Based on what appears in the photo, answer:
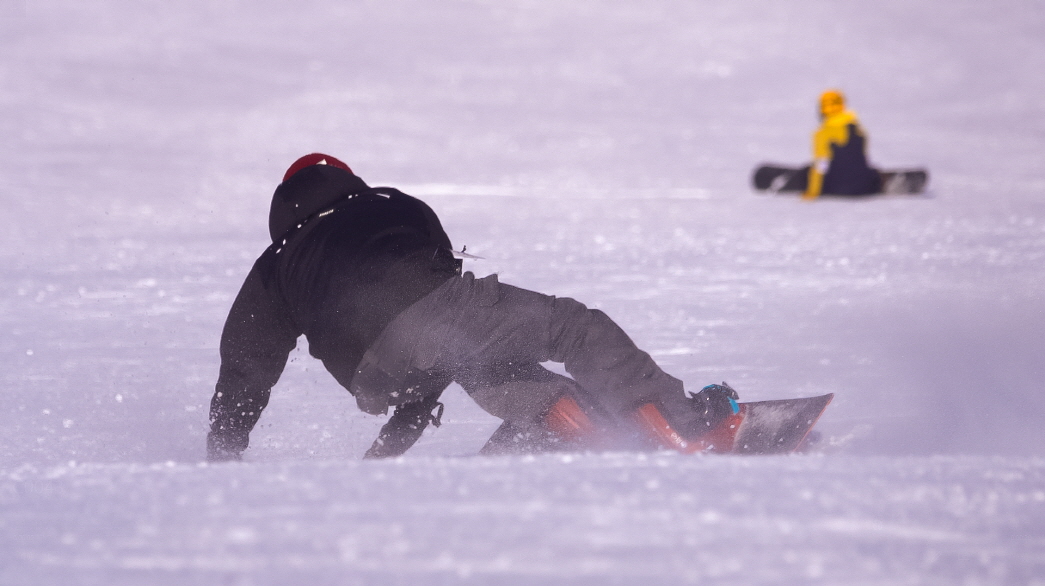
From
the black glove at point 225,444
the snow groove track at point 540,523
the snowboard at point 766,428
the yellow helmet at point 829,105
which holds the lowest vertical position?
the black glove at point 225,444

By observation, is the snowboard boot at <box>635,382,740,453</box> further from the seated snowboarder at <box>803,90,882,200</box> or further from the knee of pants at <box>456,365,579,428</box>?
the seated snowboarder at <box>803,90,882,200</box>

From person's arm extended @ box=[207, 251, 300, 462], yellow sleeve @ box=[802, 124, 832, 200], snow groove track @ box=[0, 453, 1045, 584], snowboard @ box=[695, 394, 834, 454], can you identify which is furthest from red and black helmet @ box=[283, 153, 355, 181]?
yellow sleeve @ box=[802, 124, 832, 200]

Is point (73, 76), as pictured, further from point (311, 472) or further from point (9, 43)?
point (311, 472)

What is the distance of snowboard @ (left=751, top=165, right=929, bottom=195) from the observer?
8625 mm

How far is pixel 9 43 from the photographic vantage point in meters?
13.4

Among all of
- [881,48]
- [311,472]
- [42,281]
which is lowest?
[42,281]

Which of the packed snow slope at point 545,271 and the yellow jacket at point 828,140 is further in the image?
the yellow jacket at point 828,140

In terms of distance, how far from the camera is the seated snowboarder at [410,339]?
106 inches

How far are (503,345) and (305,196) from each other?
2.17ft

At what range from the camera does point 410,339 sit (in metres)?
2.70

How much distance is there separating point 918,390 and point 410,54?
11.5 meters

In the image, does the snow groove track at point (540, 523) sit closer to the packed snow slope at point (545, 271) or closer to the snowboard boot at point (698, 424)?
the packed snow slope at point (545, 271)

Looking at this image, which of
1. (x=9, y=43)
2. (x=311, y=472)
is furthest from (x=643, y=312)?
(x=9, y=43)

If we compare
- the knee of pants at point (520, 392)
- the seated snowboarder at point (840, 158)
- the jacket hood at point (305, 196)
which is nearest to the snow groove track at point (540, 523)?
the knee of pants at point (520, 392)
